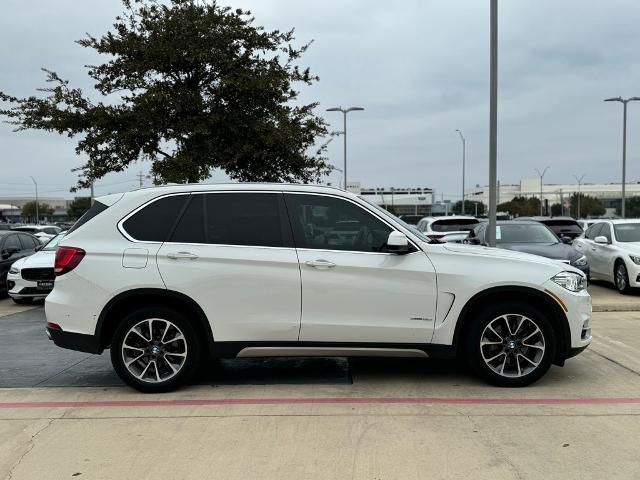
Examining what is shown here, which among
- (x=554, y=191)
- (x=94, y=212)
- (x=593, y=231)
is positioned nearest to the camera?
(x=94, y=212)

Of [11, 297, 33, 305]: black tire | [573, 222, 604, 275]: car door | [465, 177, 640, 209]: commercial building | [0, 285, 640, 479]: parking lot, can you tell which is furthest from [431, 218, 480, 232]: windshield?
[465, 177, 640, 209]: commercial building

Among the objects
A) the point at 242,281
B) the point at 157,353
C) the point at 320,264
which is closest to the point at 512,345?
the point at 320,264

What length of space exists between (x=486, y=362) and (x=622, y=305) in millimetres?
6055

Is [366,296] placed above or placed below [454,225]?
below

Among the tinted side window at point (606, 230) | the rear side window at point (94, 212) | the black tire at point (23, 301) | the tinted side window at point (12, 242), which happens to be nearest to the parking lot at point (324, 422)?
the rear side window at point (94, 212)

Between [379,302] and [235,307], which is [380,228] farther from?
[235,307]

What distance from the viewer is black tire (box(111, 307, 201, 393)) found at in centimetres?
530

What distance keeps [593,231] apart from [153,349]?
11894 millimetres

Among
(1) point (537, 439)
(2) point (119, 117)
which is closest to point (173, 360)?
(1) point (537, 439)

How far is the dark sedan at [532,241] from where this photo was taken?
34.3 ft

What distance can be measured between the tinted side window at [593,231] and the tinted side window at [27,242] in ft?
44.6

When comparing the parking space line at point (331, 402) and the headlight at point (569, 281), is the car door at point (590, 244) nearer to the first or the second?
the headlight at point (569, 281)

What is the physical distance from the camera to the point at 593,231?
46.1 feet

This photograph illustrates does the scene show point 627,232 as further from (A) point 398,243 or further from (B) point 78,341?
(B) point 78,341
